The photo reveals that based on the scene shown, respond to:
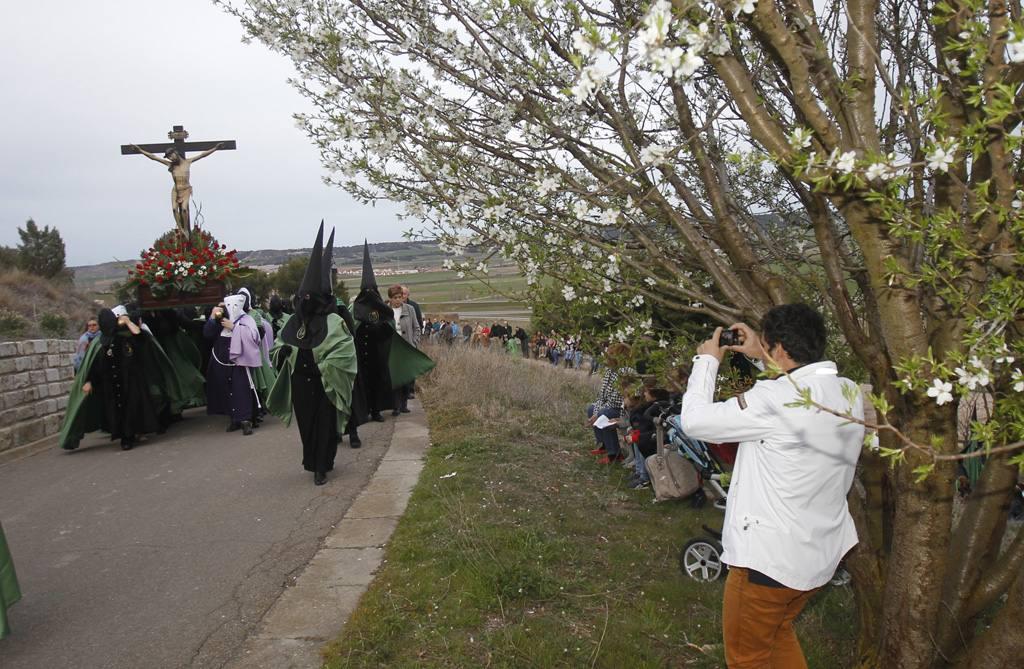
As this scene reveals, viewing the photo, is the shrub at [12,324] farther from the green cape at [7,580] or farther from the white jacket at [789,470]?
the white jacket at [789,470]

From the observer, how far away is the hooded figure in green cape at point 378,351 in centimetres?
1023

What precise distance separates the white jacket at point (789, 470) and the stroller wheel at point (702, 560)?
2.22 meters

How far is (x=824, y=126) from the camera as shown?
288 cm

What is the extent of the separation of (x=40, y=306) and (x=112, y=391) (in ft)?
65.8

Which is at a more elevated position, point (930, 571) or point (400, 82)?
point (400, 82)

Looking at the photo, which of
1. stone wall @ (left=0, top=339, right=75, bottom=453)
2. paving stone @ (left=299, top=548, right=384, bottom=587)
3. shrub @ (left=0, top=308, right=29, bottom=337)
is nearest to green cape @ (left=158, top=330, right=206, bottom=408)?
stone wall @ (left=0, top=339, right=75, bottom=453)

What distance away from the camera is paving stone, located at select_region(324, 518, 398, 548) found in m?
5.86

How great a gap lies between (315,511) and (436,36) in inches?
163

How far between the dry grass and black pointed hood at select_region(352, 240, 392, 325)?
1251 cm

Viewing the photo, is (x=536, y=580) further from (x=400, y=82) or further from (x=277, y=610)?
(x=400, y=82)

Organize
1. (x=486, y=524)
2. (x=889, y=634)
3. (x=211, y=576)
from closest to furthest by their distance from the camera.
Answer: (x=889, y=634)
(x=211, y=576)
(x=486, y=524)

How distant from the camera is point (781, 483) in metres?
3.01

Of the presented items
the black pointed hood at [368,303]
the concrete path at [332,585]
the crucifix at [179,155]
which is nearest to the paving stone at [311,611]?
the concrete path at [332,585]

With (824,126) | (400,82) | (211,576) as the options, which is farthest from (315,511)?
(824,126)
